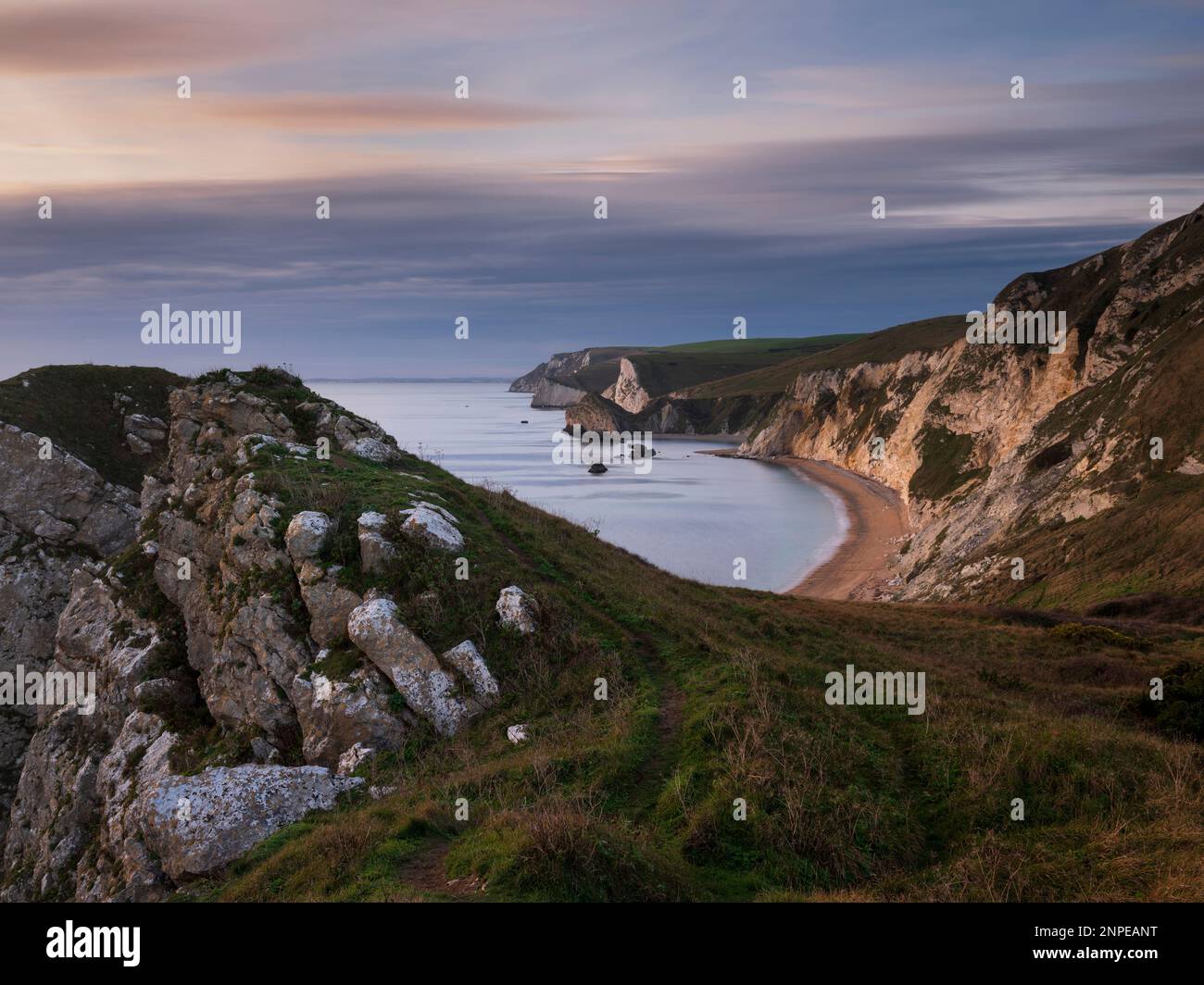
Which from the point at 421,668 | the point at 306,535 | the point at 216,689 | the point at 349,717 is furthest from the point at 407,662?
the point at 216,689

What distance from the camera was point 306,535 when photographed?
681 inches

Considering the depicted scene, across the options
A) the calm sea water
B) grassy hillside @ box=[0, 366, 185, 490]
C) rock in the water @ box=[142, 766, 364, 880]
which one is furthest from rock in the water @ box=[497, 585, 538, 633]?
grassy hillside @ box=[0, 366, 185, 490]

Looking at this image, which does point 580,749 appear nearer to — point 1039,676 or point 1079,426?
point 1039,676

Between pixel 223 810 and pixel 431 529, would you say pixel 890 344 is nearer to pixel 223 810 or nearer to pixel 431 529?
pixel 431 529

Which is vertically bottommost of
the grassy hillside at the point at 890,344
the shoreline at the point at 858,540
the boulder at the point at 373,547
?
the shoreline at the point at 858,540

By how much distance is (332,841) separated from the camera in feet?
30.9

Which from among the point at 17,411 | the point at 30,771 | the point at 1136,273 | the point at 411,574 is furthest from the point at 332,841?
the point at 1136,273

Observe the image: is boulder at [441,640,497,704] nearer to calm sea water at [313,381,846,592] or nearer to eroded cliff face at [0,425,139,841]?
calm sea water at [313,381,846,592]

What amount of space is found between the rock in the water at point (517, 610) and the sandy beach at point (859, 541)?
43.0 m

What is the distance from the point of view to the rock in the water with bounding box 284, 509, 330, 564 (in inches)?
675

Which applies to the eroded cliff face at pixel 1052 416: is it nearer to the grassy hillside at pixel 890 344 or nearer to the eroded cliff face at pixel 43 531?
the grassy hillside at pixel 890 344

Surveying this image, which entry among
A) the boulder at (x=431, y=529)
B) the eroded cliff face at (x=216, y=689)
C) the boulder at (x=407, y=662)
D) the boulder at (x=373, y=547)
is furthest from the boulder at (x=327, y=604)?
the boulder at (x=431, y=529)

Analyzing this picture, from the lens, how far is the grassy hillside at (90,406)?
4144 cm
